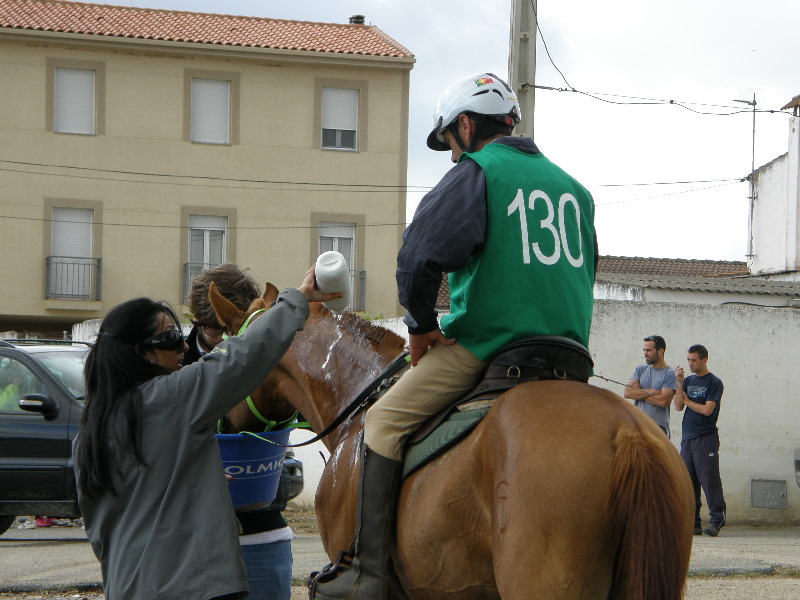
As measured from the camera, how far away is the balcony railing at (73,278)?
28.3 metres

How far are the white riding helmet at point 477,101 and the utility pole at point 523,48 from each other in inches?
370

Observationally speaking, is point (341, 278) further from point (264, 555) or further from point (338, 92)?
point (338, 92)

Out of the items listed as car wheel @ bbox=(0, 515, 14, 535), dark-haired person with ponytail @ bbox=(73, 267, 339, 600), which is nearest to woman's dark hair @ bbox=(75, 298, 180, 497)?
dark-haired person with ponytail @ bbox=(73, 267, 339, 600)

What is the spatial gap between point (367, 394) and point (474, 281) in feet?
3.37

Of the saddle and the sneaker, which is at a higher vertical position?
the saddle

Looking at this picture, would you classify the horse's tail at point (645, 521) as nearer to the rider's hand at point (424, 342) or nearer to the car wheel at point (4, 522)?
the rider's hand at point (424, 342)

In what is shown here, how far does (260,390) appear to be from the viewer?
16.8ft

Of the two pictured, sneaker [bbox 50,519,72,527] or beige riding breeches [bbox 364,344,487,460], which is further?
sneaker [bbox 50,519,72,527]

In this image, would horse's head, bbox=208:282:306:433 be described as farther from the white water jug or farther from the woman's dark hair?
the woman's dark hair

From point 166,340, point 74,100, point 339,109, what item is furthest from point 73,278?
point 166,340

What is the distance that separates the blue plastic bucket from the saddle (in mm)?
1060

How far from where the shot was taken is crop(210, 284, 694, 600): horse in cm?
300

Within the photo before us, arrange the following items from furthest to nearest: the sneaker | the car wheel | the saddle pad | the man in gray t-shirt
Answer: the sneaker → the man in gray t-shirt → the car wheel → the saddle pad

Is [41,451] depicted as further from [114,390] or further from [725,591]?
[114,390]
